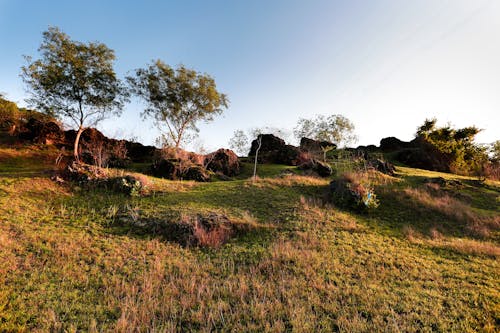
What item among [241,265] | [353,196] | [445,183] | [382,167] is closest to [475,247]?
[353,196]

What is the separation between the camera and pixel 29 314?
4.27m

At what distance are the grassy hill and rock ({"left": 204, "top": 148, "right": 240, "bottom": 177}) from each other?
12.7m

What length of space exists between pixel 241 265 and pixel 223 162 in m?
21.1

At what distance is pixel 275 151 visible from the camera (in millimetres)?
35000

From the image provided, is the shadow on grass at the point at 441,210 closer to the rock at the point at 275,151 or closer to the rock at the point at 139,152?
the rock at the point at 275,151

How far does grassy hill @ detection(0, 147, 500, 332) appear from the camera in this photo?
4.32 meters

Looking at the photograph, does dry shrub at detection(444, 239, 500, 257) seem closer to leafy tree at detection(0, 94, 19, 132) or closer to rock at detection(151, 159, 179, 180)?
rock at detection(151, 159, 179, 180)

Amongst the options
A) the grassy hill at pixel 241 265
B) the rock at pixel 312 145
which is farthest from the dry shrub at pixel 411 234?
the rock at pixel 312 145

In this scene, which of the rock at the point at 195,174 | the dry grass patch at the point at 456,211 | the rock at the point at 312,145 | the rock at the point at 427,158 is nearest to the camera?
the dry grass patch at the point at 456,211

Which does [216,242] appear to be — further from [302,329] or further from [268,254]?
[302,329]

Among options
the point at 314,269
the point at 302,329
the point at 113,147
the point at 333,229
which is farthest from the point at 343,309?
the point at 113,147

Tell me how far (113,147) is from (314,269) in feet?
81.0

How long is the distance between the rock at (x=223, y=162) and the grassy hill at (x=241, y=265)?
41.6 feet

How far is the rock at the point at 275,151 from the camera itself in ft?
109
